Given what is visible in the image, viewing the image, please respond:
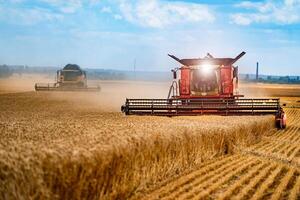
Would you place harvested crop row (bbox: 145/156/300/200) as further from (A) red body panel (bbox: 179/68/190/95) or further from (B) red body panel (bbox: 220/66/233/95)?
(A) red body panel (bbox: 179/68/190/95)

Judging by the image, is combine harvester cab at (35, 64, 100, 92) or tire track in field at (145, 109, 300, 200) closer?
tire track in field at (145, 109, 300, 200)

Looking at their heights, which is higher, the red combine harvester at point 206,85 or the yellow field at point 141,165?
the red combine harvester at point 206,85

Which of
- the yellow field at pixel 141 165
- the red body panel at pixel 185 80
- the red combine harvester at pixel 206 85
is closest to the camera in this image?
the yellow field at pixel 141 165

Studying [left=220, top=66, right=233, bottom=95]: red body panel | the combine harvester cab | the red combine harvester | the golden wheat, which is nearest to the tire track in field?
the golden wheat

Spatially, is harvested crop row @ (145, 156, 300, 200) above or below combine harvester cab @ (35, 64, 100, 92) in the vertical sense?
below

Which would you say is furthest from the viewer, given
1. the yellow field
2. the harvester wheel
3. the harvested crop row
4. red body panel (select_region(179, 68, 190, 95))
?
red body panel (select_region(179, 68, 190, 95))

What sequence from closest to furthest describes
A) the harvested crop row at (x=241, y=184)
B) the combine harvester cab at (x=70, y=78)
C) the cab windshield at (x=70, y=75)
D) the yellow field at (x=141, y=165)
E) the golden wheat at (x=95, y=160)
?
1. the golden wheat at (x=95, y=160)
2. the yellow field at (x=141, y=165)
3. the harvested crop row at (x=241, y=184)
4. the combine harvester cab at (x=70, y=78)
5. the cab windshield at (x=70, y=75)

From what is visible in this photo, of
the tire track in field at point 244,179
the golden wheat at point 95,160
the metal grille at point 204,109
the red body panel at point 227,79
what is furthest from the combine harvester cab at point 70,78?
the golden wheat at point 95,160

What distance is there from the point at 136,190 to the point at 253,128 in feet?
26.8

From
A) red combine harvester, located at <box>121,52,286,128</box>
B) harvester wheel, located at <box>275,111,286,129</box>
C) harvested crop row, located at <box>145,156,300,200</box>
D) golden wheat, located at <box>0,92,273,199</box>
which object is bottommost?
A: harvested crop row, located at <box>145,156,300,200</box>

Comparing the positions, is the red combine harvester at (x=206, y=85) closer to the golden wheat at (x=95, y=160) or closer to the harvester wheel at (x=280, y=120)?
the harvester wheel at (x=280, y=120)

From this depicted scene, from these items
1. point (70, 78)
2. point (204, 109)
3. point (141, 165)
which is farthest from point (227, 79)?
point (70, 78)

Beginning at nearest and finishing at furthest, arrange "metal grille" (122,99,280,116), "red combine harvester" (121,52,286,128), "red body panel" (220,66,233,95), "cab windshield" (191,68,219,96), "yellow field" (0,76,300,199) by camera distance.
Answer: "yellow field" (0,76,300,199), "metal grille" (122,99,280,116), "red combine harvester" (121,52,286,128), "red body panel" (220,66,233,95), "cab windshield" (191,68,219,96)

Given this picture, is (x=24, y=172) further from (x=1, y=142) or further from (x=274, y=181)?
(x=274, y=181)
